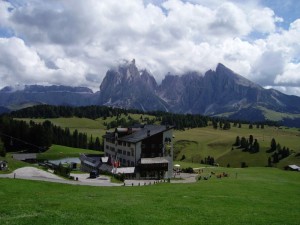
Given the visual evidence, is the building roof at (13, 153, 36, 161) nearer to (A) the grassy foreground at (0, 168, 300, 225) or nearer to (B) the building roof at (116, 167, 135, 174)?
(B) the building roof at (116, 167, 135, 174)

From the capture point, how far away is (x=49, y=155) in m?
153

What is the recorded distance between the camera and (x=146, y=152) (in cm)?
10538

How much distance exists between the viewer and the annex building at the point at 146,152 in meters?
99.8

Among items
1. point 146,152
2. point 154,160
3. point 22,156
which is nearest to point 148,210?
point 154,160

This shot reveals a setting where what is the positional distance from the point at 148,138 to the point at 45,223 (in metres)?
81.9

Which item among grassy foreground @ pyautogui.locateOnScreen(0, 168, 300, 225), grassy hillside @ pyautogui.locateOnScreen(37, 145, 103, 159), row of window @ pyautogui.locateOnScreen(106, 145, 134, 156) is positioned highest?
grassy foreground @ pyautogui.locateOnScreen(0, 168, 300, 225)

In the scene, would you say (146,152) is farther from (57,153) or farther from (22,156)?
(57,153)

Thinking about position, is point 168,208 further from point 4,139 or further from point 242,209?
point 4,139

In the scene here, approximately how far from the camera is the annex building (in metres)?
99.8

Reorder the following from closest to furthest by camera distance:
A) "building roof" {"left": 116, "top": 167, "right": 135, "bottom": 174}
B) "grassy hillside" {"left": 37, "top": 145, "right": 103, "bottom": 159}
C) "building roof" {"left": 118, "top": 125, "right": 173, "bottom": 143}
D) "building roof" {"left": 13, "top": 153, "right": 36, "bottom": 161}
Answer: "building roof" {"left": 116, "top": 167, "right": 135, "bottom": 174}
"building roof" {"left": 118, "top": 125, "right": 173, "bottom": 143}
"building roof" {"left": 13, "top": 153, "right": 36, "bottom": 161}
"grassy hillside" {"left": 37, "top": 145, "right": 103, "bottom": 159}

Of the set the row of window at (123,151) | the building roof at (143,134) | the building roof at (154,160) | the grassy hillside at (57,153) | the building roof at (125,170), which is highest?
the building roof at (143,134)

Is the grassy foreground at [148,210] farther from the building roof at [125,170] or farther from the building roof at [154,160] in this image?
the building roof at [154,160]

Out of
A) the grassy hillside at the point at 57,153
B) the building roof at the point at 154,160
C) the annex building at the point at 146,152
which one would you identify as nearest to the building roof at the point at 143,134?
the annex building at the point at 146,152

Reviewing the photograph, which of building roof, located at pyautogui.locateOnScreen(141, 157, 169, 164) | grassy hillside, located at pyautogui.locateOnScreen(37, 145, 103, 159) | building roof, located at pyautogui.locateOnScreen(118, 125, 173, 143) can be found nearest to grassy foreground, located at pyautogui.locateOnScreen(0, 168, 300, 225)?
building roof, located at pyautogui.locateOnScreen(141, 157, 169, 164)
